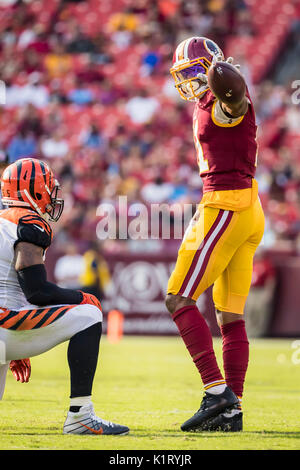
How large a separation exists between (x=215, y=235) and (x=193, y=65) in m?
1.07

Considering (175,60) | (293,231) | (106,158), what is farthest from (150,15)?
(175,60)

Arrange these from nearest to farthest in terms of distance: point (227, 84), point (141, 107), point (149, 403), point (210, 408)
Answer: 1. point (227, 84)
2. point (210, 408)
3. point (149, 403)
4. point (141, 107)

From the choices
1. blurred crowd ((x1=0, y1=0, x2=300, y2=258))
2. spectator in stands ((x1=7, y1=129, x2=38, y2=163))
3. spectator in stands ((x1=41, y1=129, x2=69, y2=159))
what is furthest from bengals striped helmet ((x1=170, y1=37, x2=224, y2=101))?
spectator in stands ((x1=41, y1=129, x2=69, y2=159))

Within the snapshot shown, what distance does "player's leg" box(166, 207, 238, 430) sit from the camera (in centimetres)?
452

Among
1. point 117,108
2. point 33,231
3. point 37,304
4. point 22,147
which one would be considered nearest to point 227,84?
point 33,231

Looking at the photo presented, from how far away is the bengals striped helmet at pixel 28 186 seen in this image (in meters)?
4.30

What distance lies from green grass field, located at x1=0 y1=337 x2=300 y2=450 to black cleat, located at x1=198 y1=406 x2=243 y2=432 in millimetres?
120

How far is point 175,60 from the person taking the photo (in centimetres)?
488

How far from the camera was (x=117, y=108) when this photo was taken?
17250 mm

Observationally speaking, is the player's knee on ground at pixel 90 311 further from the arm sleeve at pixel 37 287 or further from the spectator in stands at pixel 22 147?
the spectator in stands at pixel 22 147

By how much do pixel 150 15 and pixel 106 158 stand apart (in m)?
5.11

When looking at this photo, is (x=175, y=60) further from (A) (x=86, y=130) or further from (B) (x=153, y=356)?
(A) (x=86, y=130)

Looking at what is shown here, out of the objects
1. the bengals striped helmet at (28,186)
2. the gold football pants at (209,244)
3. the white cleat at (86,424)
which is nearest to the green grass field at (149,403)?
the white cleat at (86,424)

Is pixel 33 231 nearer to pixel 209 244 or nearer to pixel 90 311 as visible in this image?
pixel 90 311
